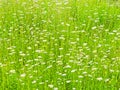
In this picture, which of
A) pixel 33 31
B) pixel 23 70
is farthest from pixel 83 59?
pixel 33 31

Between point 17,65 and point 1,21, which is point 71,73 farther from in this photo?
point 1,21

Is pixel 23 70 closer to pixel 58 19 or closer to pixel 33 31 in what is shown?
pixel 33 31

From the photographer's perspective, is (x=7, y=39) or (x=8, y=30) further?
(x=8, y=30)

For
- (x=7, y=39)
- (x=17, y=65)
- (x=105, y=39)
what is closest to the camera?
(x=17, y=65)

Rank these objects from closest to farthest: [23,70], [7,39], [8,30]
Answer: [23,70], [7,39], [8,30]

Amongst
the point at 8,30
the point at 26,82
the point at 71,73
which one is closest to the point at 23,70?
the point at 26,82

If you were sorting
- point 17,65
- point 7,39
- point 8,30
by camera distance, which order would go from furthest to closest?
point 8,30 < point 7,39 < point 17,65
